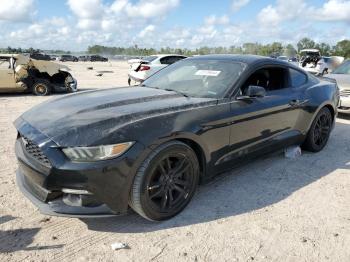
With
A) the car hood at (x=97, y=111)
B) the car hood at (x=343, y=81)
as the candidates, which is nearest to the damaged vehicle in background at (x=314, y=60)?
the car hood at (x=343, y=81)

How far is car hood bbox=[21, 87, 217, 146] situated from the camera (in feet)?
9.95

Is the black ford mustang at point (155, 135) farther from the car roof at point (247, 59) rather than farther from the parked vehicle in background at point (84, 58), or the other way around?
the parked vehicle in background at point (84, 58)

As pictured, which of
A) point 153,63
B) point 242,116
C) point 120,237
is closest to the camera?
point 120,237

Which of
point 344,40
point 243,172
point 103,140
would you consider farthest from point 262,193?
point 344,40

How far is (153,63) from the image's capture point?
14406mm

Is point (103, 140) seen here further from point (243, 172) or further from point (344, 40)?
point (344, 40)

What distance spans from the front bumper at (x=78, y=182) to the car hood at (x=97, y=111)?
0.51 feet

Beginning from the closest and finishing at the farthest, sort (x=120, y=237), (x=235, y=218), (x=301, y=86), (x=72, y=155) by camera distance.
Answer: (x=72, y=155)
(x=120, y=237)
(x=235, y=218)
(x=301, y=86)

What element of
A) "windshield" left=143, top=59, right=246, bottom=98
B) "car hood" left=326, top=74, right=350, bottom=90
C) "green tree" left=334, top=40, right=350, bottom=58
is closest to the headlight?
"windshield" left=143, top=59, right=246, bottom=98

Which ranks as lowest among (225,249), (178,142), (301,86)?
(225,249)

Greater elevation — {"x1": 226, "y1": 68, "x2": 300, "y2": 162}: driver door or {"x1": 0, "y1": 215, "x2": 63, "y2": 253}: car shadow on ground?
{"x1": 226, "y1": 68, "x2": 300, "y2": 162}: driver door

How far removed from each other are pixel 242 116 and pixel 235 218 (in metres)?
1.16

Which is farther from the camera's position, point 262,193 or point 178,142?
point 262,193

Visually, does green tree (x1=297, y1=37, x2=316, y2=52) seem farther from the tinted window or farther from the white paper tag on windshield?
the white paper tag on windshield
